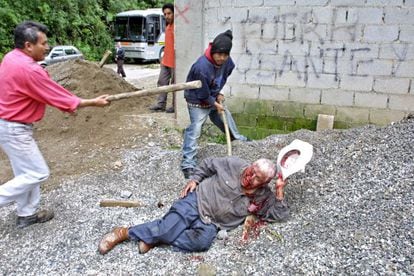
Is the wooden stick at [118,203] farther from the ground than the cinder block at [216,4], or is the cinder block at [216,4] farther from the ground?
the cinder block at [216,4]

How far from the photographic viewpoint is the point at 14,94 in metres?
3.25

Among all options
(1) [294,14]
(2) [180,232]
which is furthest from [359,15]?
(2) [180,232]

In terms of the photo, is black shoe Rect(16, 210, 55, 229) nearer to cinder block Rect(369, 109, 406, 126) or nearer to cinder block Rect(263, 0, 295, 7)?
cinder block Rect(263, 0, 295, 7)

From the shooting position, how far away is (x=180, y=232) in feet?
10.4

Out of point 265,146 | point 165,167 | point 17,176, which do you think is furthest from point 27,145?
point 265,146

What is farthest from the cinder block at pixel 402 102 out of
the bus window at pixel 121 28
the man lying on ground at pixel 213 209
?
the bus window at pixel 121 28

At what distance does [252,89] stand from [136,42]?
1591cm

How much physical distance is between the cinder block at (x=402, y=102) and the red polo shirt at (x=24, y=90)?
371 centimetres

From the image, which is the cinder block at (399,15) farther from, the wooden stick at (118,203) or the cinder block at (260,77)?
the wooden stick at (118,203)

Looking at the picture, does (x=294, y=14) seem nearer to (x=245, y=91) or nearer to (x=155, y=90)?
(x=245, y=91)

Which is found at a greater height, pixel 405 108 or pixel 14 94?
pixel 14 94

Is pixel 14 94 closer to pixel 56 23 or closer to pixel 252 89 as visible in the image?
pixel 252 89

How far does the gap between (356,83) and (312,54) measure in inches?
26.0

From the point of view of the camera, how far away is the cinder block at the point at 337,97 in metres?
5.04
